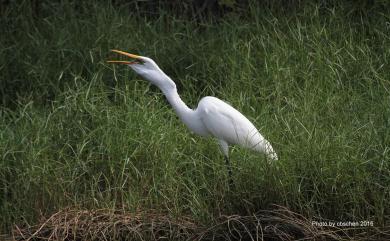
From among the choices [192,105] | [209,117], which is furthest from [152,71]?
[192,105]

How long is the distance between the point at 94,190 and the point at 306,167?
1.08 metres

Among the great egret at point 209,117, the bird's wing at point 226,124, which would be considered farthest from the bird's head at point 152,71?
the bird's wing at point 226,124

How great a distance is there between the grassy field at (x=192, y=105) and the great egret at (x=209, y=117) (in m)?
0.09

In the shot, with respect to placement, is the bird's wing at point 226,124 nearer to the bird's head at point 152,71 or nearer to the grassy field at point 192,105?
the grassy field at point 192,105

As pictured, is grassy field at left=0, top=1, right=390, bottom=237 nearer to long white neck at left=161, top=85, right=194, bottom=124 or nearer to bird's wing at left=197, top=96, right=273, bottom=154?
bird's wing at left=197, top=96, right=273, bottom=154

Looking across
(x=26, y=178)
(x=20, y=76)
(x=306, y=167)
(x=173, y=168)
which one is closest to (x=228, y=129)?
(x=173, y=168)

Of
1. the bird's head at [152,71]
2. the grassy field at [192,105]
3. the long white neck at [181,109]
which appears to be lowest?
the grassy field at [192,105]

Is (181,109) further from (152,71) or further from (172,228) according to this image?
(172,228)

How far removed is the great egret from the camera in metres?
5.24

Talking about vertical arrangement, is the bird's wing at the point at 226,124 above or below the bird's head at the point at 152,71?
below

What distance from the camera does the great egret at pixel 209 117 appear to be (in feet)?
17.2

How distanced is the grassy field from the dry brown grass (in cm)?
7

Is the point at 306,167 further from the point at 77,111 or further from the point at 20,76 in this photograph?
the point at 20,76

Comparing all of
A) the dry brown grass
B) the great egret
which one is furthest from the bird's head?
the dry brown grass
